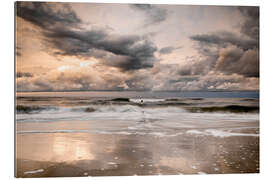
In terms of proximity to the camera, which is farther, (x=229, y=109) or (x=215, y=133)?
(x=229, y=109)

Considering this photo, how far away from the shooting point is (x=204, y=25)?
3756 millimetres

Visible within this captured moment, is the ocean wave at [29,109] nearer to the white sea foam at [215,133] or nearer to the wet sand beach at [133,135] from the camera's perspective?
the wet sand beach at [133,135]

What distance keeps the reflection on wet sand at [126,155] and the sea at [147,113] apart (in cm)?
12

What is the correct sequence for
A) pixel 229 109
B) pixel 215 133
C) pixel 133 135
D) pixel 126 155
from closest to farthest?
1. pixel 126 155
2. pixel 133 135
3. pixel 215 133
4. pixel 229 109

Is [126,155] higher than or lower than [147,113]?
lower

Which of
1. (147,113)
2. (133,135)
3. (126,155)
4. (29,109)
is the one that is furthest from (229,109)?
(29,109)

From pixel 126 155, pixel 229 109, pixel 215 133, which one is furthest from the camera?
pixel 229 109

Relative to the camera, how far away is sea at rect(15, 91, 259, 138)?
3.67 meters

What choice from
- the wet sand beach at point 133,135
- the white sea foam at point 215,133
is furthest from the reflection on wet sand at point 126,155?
the white sea foam at point 215,133

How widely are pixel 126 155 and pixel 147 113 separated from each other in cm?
70

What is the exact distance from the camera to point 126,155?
3.46 metres

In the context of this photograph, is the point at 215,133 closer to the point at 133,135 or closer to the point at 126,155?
the point at 133,135

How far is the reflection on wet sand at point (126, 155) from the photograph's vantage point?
3.31 m

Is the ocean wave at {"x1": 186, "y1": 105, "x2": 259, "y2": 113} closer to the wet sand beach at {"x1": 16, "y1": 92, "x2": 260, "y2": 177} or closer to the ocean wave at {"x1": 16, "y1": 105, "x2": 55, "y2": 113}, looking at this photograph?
the wet sand beach at {"x1": 16, "y1": 92, "x2": 260, "y2": 177}
